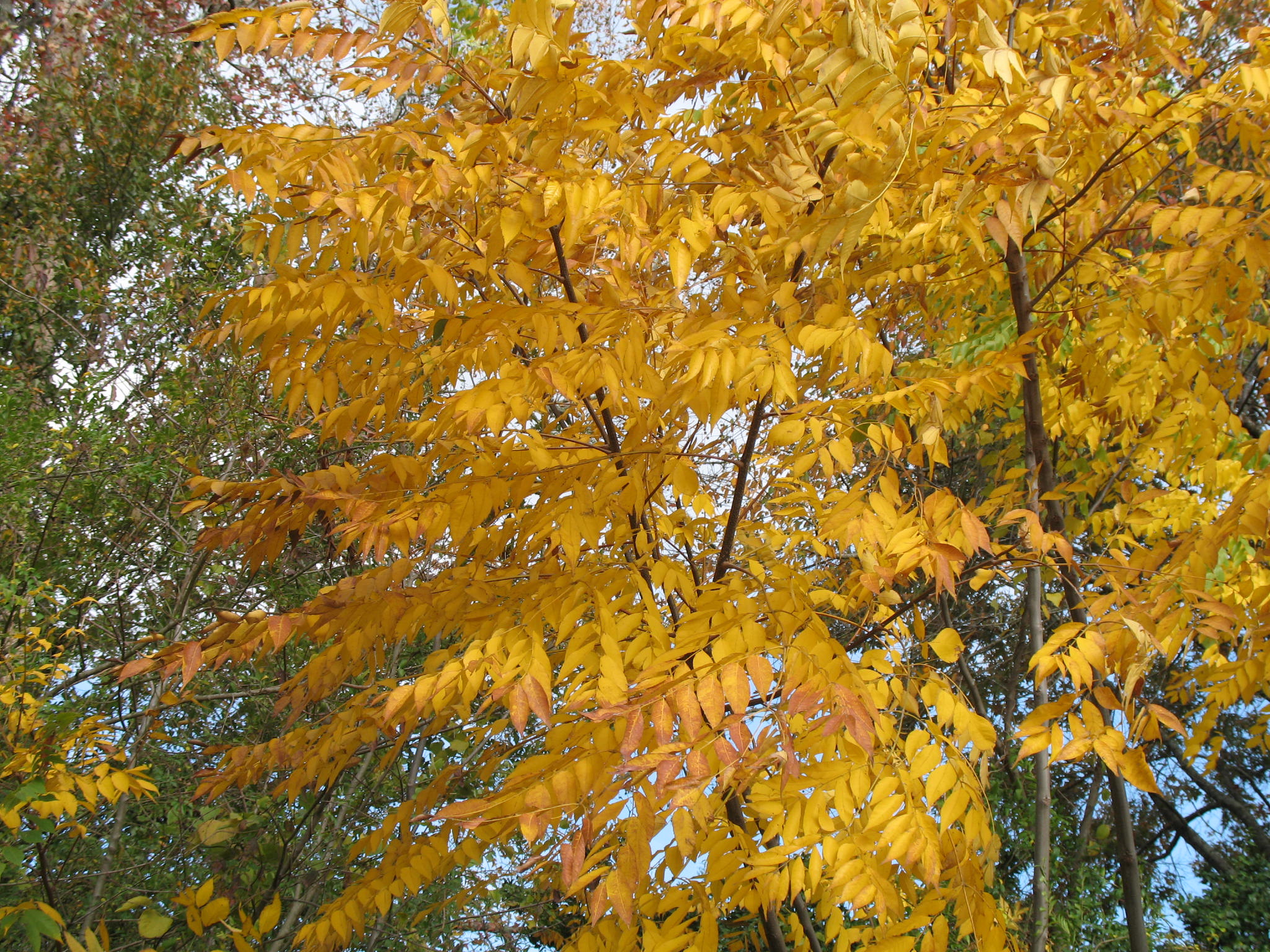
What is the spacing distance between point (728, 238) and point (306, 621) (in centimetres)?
123

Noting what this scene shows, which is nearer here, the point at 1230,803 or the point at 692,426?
the point at 692,426

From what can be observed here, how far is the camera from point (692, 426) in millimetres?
2186

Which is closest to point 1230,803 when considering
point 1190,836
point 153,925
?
point 1190,836

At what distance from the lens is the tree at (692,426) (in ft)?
3.98

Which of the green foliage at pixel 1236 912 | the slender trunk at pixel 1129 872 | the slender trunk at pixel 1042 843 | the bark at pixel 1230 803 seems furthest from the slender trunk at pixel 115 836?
the bark at pixel 1230 803

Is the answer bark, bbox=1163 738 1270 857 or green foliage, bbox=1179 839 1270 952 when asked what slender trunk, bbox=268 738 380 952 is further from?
bark, bbox=1163 738 1270 857

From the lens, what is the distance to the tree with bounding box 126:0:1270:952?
1212 millimetres

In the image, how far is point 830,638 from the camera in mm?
1311

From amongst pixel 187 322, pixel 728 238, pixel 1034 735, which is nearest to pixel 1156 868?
pixel 1034 735

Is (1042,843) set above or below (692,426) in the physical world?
below

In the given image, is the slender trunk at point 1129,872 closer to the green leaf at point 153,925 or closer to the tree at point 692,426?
the tree at point 692,426

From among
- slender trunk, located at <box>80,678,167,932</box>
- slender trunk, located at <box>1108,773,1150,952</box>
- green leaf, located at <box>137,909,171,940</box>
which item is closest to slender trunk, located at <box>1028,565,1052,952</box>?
slender trunk, located at <box>1108,773,1150,952</box>

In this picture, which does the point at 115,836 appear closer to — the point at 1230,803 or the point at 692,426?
the point at 692,426

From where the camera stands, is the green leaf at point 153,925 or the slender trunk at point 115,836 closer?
the green leaf at point 153,925
